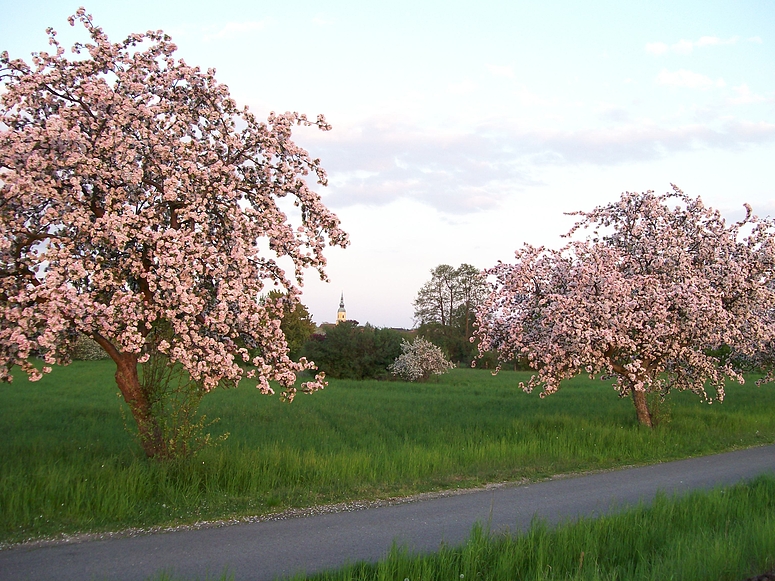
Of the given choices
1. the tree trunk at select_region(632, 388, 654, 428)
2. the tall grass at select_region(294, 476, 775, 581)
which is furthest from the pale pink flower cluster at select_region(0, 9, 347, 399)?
the tree trunk at select_region(632, 388, 654, 428)

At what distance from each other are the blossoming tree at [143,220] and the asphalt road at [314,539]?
2653mm

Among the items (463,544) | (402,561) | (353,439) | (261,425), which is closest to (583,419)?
(353,439)

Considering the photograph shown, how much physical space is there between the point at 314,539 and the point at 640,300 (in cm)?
1063

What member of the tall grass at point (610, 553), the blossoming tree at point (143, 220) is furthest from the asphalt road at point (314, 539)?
the blossoming tree at point (143, 220)

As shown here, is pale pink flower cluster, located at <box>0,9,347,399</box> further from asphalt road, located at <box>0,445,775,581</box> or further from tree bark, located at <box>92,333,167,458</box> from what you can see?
asphalt road, located at <box>0,445,775,581</box>

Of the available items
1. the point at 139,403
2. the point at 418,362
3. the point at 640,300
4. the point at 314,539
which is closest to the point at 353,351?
the point at 418,362

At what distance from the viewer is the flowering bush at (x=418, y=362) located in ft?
151

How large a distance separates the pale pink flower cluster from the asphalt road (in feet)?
8.75

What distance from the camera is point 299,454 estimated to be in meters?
12.2

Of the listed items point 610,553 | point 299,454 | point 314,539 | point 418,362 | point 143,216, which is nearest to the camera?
point 610,553

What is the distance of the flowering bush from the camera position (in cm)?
4600

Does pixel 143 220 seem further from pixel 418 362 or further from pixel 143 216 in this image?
pixel 418 362

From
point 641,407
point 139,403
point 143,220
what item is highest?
point 143,220

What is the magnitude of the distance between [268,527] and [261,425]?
10.5 m
